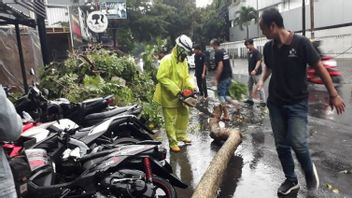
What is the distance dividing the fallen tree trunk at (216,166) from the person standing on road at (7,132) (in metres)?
2.01

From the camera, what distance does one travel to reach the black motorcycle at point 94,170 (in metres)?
3.56

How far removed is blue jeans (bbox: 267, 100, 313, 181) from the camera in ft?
14.4

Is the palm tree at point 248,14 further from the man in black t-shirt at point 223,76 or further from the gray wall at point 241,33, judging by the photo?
the man in black t-shirt at point 223,76

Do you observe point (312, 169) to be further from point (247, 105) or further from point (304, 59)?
point (247, 105)

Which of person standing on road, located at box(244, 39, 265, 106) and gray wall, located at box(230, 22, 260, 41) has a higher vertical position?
gray wall, located at box(230, 22, 260, 41)

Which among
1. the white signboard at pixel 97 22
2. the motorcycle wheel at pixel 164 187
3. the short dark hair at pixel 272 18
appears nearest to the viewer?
the motorcycle wheel at pixel 164 187

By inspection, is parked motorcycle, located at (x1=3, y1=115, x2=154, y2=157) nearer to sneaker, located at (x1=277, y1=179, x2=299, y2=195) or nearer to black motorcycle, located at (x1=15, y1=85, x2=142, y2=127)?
black motorcycle, located at (x1=15, y1=85, x2=142, y2=127)

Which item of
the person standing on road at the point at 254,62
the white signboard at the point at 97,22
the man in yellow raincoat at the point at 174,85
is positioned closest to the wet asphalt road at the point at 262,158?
Answer: the man in yellow raincoat at the point at 174,85

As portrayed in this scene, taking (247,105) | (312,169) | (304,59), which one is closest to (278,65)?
(304,59)

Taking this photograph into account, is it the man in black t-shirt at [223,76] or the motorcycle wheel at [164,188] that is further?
the man in black t-shirt at [223,76]

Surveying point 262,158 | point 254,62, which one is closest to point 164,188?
point 262,158

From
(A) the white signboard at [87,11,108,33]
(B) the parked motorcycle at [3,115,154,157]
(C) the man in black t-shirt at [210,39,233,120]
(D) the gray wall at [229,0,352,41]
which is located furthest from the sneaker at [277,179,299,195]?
(D) the gray wall at [229,0,352,41]

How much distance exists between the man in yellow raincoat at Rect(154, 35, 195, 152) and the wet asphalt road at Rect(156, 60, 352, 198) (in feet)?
1.55

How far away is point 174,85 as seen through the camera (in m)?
6.57
